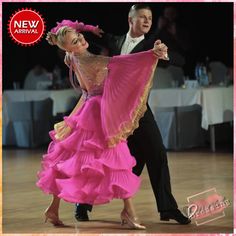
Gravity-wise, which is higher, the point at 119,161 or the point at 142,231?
the point at 119,161

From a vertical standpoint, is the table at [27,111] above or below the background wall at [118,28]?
below

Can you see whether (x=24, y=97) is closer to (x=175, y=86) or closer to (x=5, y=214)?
(x=175, y=86)

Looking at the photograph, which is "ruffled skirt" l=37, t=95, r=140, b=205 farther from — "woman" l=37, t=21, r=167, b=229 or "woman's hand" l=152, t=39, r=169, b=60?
"woman's hand" l=152, t=39, r=169, b=60

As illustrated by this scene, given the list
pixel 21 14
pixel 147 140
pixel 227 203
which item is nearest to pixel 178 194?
pixel 227 203

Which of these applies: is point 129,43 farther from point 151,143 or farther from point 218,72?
point 218,72

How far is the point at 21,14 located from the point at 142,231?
1.40 metres

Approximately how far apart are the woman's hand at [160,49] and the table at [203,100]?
181 inches

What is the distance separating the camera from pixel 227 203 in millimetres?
5355

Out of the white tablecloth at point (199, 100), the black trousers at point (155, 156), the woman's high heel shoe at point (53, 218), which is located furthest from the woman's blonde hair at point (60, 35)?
the white tablecloth at point (199, 100)

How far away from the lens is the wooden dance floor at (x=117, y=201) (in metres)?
4.58

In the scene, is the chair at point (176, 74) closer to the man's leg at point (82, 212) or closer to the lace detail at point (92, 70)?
the man's leg at point (82, 212)

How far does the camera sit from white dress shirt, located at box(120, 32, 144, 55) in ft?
15.2

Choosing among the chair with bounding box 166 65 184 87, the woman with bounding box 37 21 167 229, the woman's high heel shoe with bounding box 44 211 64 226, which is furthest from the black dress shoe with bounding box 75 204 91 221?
the chair with bounding box 166 65 184 87

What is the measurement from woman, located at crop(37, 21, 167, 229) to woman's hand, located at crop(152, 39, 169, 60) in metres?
0.05
